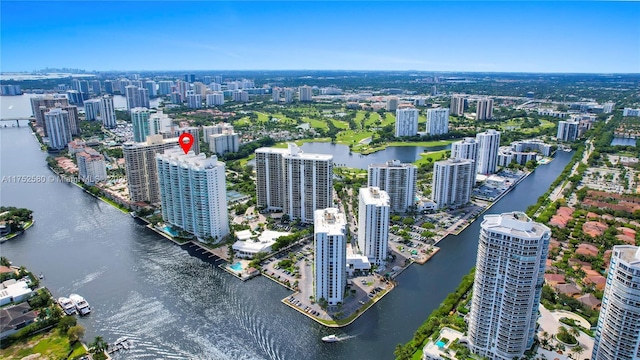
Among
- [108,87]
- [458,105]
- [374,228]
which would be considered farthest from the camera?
[108,87]

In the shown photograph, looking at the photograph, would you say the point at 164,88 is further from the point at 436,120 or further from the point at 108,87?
the point at 436,120

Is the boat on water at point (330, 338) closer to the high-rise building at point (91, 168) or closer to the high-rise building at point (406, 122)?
the high-rise building at point (91, 168)

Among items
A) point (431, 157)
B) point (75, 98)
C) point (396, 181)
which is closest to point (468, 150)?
point (396, 181)

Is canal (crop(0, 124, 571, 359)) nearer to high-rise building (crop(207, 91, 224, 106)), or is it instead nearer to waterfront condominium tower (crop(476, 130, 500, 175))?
waterfront condominium tower (crop(476, 130, 500, 175))

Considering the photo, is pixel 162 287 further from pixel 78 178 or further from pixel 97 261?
pixel 78 178

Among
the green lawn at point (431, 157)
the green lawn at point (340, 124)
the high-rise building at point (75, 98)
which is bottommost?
the green lawn at point (431, 157)

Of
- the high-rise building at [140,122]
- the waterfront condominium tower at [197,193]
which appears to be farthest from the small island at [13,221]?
the high-rise building at [140,122]

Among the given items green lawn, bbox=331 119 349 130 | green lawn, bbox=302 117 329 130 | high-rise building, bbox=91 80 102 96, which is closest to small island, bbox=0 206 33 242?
green lawn, bbox=302 117 329 130
